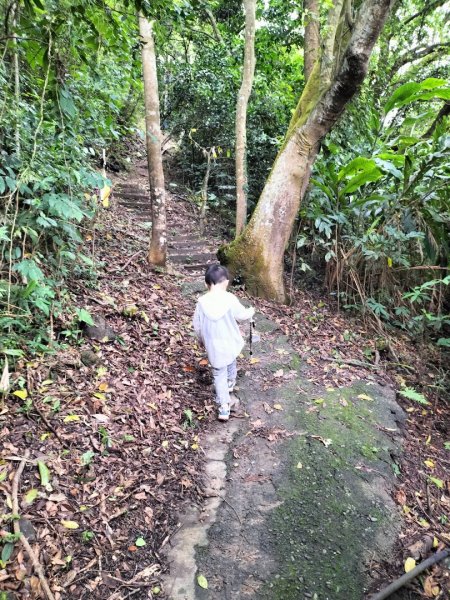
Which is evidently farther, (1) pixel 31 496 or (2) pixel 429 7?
(2) pixel 429 7

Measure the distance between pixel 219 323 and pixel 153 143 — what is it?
3.18 m

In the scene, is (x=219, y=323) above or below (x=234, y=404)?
above

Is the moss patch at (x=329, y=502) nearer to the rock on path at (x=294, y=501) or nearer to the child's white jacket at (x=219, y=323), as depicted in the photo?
the rock on path at (x=294, y=501)

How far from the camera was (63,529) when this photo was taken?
7.59 ft

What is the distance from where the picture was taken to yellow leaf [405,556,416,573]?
8.25 feet

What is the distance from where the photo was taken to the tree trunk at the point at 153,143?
512cm

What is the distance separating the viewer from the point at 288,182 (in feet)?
19.9

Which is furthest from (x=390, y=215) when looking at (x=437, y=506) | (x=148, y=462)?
(x=148, y=462)

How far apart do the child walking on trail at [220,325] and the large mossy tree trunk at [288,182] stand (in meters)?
2.67

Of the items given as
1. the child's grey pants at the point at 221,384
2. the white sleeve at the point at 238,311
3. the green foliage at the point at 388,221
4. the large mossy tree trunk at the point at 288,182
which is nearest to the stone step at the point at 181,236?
the large mossy tree trunk at the point at 288,182

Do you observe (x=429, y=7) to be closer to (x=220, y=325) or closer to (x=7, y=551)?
(x=220, y=325)

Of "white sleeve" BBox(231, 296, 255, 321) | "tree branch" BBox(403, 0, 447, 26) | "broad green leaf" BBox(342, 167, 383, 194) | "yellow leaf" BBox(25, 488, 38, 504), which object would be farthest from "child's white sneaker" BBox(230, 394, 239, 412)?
"tree branch" BBox(403, 0, 447, 26)

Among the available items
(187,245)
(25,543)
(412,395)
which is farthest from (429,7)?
(25,543)

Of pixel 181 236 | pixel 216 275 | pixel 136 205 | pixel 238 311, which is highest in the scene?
pixel 136 205
